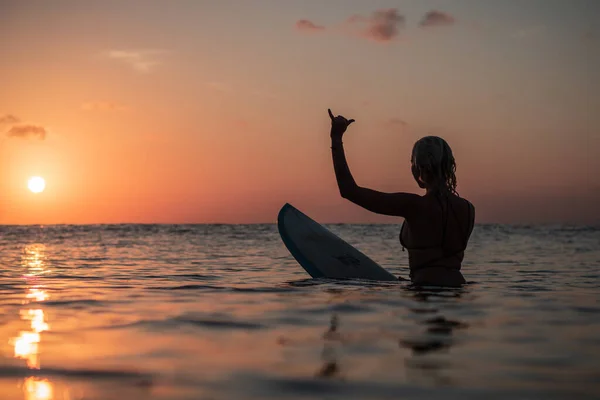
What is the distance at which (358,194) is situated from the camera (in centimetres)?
571

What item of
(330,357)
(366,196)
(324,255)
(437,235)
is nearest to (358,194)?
(366,196)

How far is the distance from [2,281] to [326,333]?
22.0ft

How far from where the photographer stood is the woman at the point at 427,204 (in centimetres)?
577

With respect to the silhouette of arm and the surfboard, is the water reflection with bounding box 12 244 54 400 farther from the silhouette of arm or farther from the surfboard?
the surfboard

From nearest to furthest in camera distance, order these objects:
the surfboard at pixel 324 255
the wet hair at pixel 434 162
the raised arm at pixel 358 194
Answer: the raised arm at pixel 358 194, the wet hair at pixel 434 162, the surfboard at pixel 324 255

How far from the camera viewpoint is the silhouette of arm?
5715 mm

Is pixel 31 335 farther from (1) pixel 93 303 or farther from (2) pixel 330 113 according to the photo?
(2) pixel 330 113

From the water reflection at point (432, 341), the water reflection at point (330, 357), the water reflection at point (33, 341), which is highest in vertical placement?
the water reflection at point (33, 341)

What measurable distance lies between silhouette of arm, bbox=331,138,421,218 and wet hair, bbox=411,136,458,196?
26 cm

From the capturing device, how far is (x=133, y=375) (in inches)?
129

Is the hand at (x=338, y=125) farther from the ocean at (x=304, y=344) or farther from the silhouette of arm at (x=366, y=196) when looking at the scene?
the ocean at (x=304, y=344)

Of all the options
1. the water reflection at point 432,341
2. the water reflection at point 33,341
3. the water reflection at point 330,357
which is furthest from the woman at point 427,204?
the water reflection at point 33,341

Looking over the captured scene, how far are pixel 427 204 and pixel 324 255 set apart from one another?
282cm

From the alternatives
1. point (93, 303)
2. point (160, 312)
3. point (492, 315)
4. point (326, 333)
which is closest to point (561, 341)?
point (492, 315)
